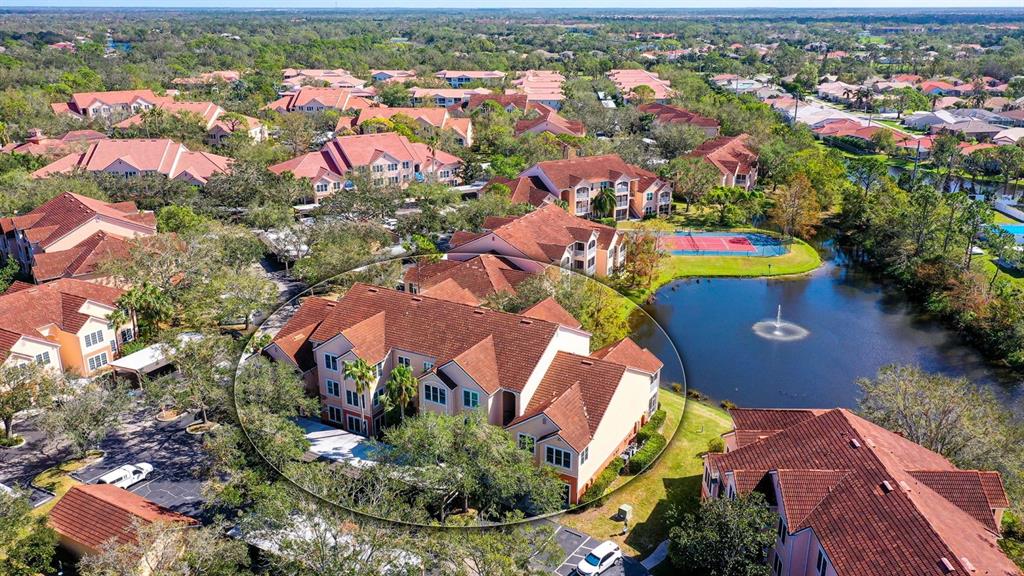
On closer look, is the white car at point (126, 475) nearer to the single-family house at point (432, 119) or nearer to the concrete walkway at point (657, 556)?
the concrete walkway at point (657, 556)

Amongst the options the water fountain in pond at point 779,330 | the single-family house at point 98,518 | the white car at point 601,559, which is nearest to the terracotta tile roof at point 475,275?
the white car at point 601,559

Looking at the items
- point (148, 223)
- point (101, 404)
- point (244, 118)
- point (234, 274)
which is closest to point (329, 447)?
point (101, 404)

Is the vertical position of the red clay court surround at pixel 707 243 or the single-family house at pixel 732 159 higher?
the single-family house at pixel 732 159

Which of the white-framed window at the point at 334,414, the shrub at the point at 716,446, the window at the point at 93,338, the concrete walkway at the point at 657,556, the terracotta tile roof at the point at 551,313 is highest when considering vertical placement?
the terracotta tile roof at the point at 551,313

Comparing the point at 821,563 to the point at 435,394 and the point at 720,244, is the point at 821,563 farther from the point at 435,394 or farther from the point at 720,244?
the point at 720,244

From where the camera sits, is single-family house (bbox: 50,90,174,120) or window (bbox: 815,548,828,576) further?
single-family house (bbox: 50,90,174,120)

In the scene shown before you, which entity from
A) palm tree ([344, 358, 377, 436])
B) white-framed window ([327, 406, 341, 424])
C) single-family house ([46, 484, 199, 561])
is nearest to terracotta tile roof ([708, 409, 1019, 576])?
palm tree ([344, 358, 377, 436])

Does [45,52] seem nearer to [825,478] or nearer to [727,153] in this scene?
[727,153]

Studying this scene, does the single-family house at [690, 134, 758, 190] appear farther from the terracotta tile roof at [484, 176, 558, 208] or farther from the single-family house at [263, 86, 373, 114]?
the single-family house at [263, 86, 373, 114]

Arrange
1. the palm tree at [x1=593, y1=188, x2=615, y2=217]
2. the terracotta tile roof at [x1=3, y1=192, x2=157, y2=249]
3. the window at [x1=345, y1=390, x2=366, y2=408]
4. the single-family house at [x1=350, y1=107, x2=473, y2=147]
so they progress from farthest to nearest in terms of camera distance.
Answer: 1. the single-family house at [x1=350, y1=107, x2=473, y2=147]
2. the palm tree at [x1=593, y1=188, x2=615, y2=217]
3. the terracotta tile roof at [x1=3, y1=192, x2=157, y2=249]
4. the window at [x1=345, y1=390, x2=366, y2=408]
